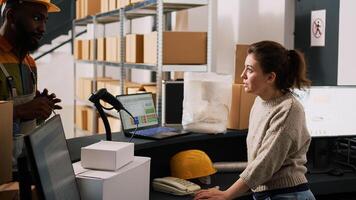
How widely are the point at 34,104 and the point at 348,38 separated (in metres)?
1.97

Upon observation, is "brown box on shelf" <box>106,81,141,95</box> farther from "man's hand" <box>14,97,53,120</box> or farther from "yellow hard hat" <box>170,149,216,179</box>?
"man's hand" <box>14,97,53,120</box>

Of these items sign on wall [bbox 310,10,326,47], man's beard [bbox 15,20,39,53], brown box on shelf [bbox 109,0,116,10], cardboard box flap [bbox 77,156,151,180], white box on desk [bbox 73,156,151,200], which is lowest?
white box on desk [bbox 73,156,151,200]

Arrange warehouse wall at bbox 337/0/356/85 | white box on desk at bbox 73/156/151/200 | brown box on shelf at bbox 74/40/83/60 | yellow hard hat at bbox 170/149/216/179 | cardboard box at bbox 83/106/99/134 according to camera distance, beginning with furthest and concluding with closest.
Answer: brown box on shelf at bbox 74/40/83/60
cardboard box at bbox 83/106/99/134
warehouse wall at bbox 337/0/356/85
yellow hard hat at bbox 170/149/216/179
white box on desk at bbox 73/156/151/200

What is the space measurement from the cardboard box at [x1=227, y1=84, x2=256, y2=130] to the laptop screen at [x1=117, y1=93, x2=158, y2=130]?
0.46 meters

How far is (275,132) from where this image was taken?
1.76m

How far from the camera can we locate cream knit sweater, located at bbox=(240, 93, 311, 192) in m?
1.75

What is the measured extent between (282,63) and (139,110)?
2.60 ft

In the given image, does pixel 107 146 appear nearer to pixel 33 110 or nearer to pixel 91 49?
pixel 33 110

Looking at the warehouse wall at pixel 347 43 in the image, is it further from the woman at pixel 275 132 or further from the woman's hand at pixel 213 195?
Result: the woman's hand at pixel 213 195

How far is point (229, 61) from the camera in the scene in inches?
141

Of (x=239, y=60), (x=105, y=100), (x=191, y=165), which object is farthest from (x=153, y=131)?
(x=239, y=60)

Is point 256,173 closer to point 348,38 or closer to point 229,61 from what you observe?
point 348,38

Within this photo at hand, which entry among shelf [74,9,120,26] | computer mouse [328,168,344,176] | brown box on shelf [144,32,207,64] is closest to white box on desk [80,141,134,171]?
computer mouse [328,168,344,176]

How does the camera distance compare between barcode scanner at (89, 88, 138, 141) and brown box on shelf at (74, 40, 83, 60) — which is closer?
barcode scanner at (89, 88, 138, 141)
